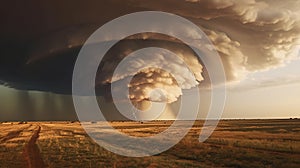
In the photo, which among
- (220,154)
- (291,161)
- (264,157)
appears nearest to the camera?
(291,161)

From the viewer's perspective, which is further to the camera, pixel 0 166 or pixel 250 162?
pixel 250 162

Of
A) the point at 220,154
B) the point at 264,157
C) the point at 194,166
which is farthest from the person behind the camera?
the point at 220,154

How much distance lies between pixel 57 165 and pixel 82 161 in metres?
2.90

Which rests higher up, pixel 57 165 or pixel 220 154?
pixel 220 154

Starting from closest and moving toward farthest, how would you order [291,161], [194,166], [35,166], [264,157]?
[35,166], [194,166], [291,161], [264,157]

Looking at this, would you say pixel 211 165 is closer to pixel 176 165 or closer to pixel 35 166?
pixel 176 165

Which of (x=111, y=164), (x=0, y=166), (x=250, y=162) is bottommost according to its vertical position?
(x=0, y=166)

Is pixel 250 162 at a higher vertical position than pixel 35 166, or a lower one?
higher

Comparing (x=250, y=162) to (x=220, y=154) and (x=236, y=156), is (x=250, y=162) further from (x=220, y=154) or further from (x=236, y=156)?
(x=220, y=154)

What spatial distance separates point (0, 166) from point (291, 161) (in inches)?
869

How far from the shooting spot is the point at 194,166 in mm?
22500

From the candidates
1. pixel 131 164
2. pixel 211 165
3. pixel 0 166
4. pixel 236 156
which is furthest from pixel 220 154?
pixel 0 166

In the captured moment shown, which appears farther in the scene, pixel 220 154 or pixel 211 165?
pixel 220 154

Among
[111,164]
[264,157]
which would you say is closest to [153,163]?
[111,164]
